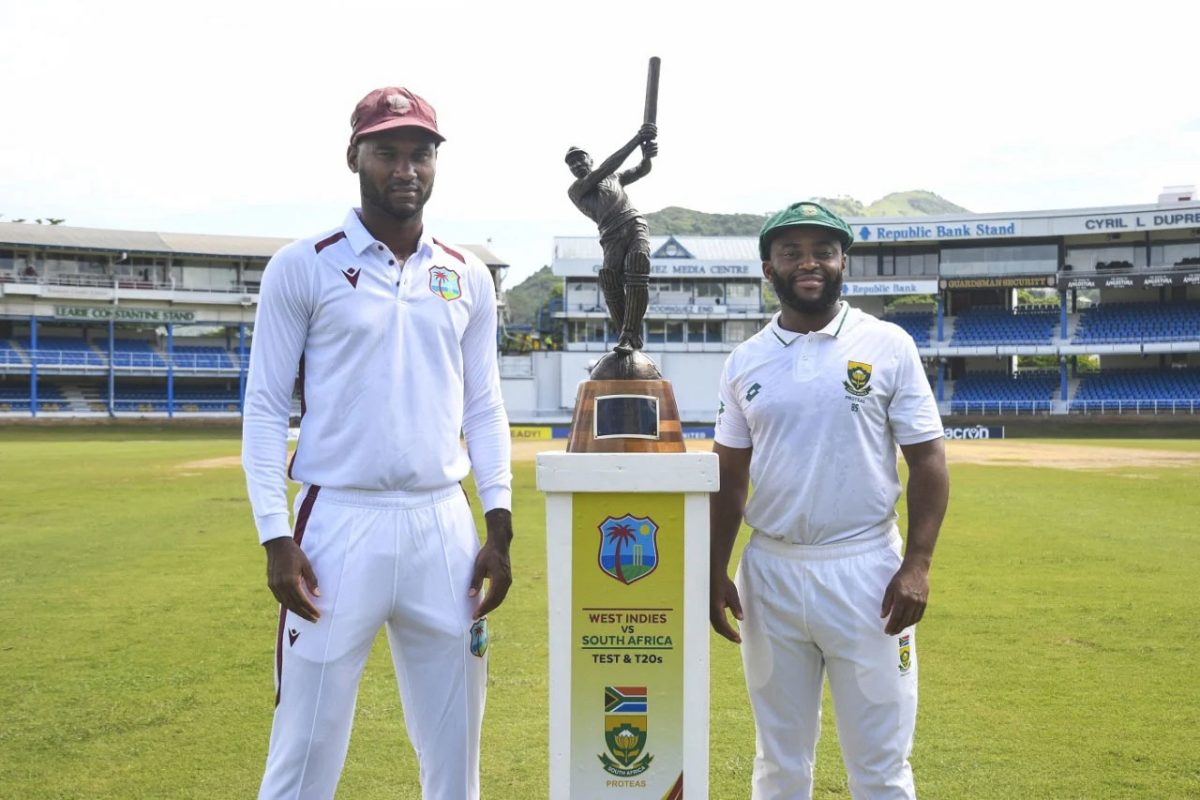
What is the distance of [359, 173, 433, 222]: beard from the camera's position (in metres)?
3.07

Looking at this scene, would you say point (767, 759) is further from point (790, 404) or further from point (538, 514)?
point (538, 514)

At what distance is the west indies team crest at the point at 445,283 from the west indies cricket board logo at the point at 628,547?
912 millimetres

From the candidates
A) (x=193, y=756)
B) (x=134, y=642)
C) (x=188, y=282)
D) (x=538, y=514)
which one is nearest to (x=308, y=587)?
(x=193, y=756)

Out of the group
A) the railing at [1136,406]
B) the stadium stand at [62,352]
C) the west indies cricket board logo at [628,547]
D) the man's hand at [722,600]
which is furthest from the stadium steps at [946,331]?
the west indies cricket board logo at [628,547]

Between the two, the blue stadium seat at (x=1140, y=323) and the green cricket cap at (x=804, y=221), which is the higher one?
the blue stadium seat at (x=1140, y=323)

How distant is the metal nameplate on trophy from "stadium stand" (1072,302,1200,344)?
136 ft

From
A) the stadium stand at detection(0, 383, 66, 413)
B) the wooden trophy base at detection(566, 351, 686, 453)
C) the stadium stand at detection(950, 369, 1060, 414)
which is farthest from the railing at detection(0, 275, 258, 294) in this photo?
the wooden trophy base at detection(566, 351, 686, 453)

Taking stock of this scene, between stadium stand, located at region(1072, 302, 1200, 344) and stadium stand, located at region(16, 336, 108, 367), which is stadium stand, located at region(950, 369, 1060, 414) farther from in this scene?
stadium stand, located at region(16, 336, 108, 367)

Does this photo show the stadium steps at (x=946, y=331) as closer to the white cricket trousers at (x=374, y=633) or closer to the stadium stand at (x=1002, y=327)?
the stadium stand at (x=1002, y=327)

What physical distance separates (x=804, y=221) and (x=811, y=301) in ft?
0.89

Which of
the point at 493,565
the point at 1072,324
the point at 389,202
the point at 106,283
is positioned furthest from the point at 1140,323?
the point at 106,283

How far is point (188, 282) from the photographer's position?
47.6 metres

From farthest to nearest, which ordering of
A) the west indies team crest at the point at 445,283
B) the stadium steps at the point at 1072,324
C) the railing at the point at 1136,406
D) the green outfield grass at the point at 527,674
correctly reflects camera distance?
the stadium steps at the point at 1072,324, the railing at the point at 1136,406, the green outfield grass at the point at 527,674, the west indies team crest at the point at 445,283

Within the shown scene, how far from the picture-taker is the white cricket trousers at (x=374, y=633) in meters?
2.95
